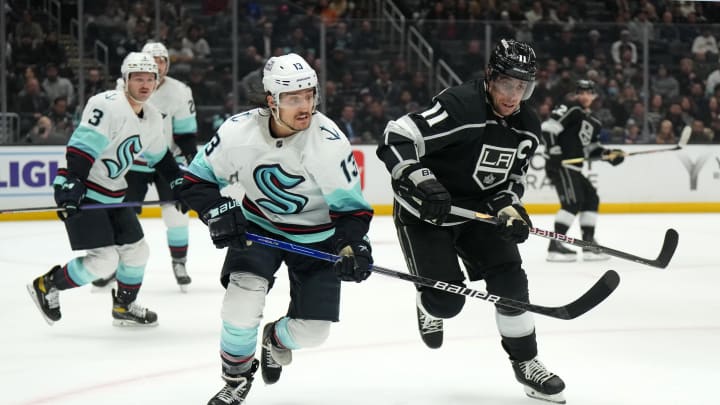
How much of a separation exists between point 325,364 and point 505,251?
0.88 m

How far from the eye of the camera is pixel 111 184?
452 centimetres

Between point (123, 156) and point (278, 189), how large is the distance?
1.59m

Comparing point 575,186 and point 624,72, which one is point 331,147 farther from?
point 624,72

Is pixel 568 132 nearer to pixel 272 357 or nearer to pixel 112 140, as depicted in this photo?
pixel 112 140

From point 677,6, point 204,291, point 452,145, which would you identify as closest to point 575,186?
point 204,291

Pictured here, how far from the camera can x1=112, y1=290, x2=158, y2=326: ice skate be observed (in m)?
4.59

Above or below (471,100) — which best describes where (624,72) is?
below

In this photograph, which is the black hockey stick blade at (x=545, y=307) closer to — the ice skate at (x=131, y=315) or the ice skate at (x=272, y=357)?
the ice skate at (x=272, y=357)

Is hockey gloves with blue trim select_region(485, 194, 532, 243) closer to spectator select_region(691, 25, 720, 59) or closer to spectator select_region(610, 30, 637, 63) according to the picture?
spectator select_region(610, 30, 637, 63)

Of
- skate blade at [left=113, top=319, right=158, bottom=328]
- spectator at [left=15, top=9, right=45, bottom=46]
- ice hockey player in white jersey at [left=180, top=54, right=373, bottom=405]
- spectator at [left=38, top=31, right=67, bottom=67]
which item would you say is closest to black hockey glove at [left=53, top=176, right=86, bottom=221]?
skate blade at [left=113, top=319, right=158, bottom=328]

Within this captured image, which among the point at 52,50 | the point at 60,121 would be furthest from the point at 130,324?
the point at 52,50

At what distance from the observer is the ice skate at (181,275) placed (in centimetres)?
564

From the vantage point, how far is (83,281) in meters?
4.42

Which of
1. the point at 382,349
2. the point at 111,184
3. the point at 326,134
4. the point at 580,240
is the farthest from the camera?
the point at 111,184
